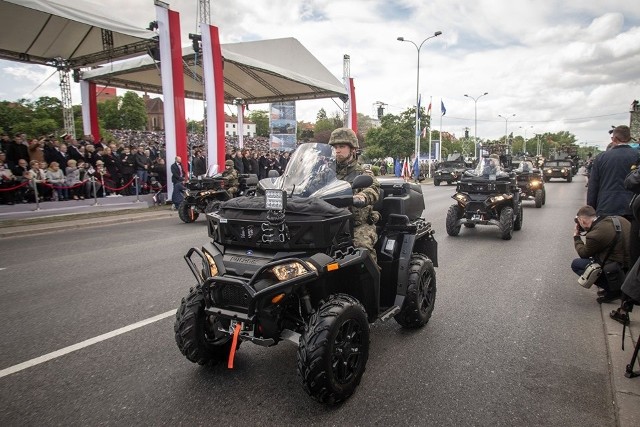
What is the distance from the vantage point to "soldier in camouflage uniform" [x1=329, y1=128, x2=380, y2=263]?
11.8 feet

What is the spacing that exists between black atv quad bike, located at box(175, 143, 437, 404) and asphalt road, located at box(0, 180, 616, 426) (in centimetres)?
33

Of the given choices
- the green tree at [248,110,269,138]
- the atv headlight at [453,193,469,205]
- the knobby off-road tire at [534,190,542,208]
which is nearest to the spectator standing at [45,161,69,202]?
the atv headlight at [453,193,469,205]

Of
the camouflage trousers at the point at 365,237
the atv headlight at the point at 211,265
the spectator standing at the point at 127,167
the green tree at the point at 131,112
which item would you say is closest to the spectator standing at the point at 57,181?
the spectator standing at the point at 127,167

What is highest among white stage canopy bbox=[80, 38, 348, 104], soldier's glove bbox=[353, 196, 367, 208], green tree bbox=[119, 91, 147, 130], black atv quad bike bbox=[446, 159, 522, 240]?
green tree bbox=[119, 91, 147, 130]

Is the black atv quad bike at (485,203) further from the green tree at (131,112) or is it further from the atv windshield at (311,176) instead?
the green tree at (131,112)

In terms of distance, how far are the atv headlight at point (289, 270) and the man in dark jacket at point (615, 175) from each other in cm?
486

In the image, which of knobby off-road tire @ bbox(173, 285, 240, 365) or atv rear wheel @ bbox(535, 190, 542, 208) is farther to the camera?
atv rear wheel @ bbox(535, 190, 542, 208)

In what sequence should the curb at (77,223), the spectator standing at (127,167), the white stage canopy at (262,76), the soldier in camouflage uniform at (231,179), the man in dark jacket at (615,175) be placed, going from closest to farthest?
the man in dark jacket at (615,175)
the curb at (77,223)
the soldier in camouflage uniform at (231,179)
the spectator standing at (127,167)
the white stage canopy at (262,76)

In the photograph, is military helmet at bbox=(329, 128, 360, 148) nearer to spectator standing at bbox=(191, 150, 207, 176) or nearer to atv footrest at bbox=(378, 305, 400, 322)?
atv footrest at bbox=(378, 305, 400, 322)

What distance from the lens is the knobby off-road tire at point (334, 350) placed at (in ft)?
8.99

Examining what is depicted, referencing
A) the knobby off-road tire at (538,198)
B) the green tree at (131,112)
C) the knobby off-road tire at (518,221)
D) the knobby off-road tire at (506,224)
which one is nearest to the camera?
the knobby off-road tire at (506,224)

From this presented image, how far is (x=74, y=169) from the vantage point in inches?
564

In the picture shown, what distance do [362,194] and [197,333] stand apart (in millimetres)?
1742

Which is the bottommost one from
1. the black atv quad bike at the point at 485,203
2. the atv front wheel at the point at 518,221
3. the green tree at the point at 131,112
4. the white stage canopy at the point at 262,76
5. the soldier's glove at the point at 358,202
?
the atv front wheel at the point at 518,221
